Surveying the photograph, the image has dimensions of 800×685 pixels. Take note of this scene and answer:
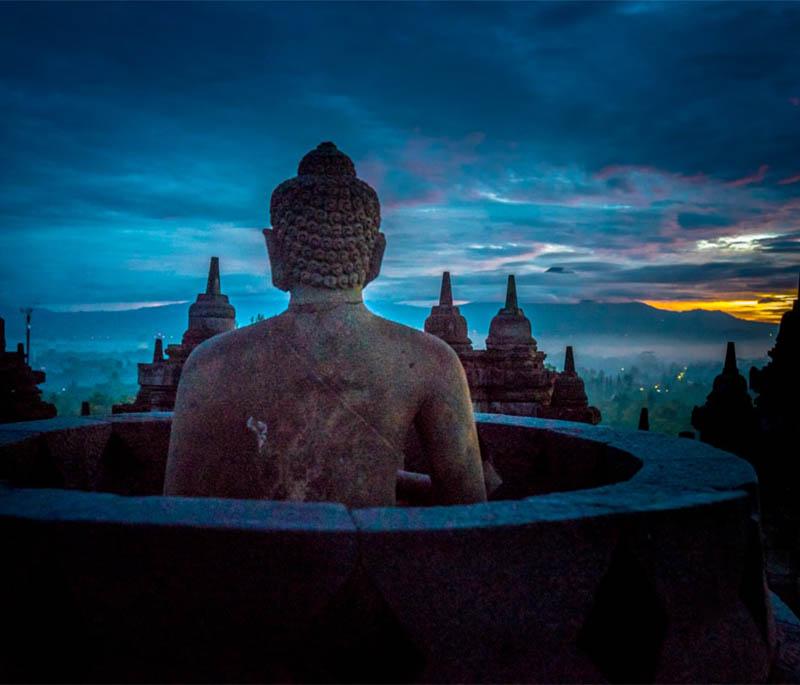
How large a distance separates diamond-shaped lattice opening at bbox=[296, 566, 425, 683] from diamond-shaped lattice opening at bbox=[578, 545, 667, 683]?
1.42ft

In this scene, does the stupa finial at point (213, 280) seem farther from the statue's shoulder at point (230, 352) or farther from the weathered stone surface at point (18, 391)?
the statue's shoulder at point (230, 352)

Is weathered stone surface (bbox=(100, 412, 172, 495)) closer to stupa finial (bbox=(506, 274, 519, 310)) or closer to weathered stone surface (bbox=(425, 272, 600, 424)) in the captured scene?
weathered stone surface (bbox=(425, 272, 600, 424))

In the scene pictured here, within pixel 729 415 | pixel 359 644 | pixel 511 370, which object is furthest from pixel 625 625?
pixel 511 370

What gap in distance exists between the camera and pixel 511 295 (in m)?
15.1

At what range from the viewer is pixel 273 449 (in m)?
2.12

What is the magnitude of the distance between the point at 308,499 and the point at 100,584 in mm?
754

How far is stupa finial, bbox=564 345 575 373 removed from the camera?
48.8ft

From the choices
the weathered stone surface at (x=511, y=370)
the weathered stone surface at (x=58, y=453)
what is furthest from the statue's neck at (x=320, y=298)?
the weathered stone surface at (x=511, y=370)

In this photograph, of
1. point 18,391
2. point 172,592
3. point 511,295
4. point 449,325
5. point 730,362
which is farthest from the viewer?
point 511,295

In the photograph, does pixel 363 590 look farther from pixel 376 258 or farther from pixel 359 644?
pixel 376 258

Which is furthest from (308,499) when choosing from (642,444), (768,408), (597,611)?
(768,408)

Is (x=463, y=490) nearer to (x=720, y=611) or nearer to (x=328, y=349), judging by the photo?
(x=328, y=349)

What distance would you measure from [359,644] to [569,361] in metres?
14.3

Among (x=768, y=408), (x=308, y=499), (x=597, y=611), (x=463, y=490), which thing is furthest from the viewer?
(x=768, y=408)
